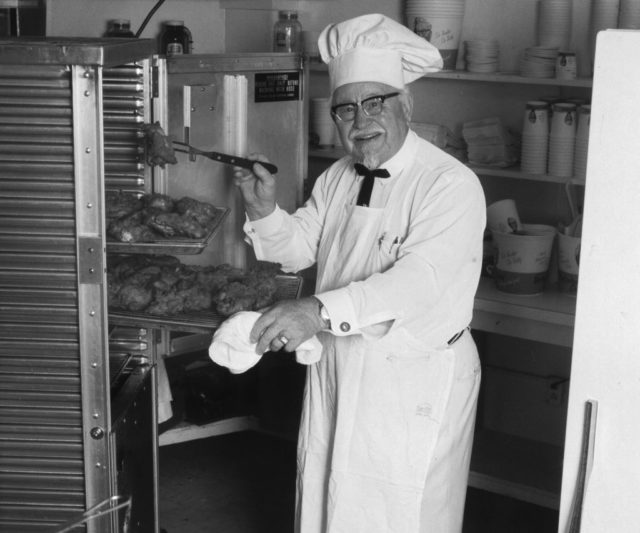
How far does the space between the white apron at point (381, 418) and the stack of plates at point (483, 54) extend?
126cm

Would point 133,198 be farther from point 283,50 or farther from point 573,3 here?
point 573,3

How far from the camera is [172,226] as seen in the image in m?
2.36

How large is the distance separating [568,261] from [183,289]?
1.51m

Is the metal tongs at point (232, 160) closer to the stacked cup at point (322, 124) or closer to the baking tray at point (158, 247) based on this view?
the baking tray at point (158, 247)

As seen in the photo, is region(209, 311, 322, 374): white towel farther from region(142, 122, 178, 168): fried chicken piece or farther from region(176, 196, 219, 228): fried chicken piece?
region(142, 122, 178, 168): fried chicken piece

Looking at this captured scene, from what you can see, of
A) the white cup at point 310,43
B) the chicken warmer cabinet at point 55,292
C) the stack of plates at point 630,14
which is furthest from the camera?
the white cup at point 310,43

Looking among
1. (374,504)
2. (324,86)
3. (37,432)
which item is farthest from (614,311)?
(324,86)

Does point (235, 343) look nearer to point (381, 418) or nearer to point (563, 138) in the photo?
point (381, 418)

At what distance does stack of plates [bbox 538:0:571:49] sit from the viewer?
3.45m

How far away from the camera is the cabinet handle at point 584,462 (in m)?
1.97

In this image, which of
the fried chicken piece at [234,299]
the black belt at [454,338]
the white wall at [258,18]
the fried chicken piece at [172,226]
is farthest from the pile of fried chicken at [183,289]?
the white wall at [258,18]

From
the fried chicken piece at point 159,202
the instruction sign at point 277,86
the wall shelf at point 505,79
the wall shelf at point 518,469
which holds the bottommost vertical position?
the wall shelf at point 518,469

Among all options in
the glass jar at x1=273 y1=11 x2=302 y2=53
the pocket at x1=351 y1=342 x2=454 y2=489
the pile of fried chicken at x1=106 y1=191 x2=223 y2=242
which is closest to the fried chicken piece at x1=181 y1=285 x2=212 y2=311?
the pile of fried chicken at x1=106 y1=191 x2=223 y2=242

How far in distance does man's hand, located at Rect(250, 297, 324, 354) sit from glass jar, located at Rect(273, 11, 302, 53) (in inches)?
69.2
